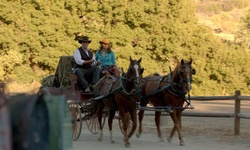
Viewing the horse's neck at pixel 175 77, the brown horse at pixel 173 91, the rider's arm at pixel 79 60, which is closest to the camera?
the brown horse at pixel 173 91

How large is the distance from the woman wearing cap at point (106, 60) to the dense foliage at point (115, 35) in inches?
879

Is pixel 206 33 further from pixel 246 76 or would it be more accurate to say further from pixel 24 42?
pixel 24 42

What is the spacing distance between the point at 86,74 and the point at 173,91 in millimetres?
2289

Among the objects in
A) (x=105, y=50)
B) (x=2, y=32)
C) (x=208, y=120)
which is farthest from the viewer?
(x=2, y=32)

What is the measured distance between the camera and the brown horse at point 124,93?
14.0 m

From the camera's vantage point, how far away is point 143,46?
4125cm

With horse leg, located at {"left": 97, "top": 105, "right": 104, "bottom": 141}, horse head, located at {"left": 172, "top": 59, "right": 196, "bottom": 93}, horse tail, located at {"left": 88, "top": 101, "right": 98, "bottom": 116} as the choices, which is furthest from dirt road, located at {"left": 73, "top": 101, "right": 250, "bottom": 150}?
horse head, located at {"left": 172, "top": 59, "right": 196, "bottom": 93}

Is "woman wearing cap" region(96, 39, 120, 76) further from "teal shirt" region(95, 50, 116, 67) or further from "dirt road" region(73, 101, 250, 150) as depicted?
"dirt road" region(73, 101, 250, 150)

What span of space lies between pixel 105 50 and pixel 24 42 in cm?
2340

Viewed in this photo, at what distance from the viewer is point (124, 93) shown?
14.4 meters

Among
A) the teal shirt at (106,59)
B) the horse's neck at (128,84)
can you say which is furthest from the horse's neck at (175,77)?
the teal shirt at (106,59)

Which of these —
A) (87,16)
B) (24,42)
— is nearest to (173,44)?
(87,16)

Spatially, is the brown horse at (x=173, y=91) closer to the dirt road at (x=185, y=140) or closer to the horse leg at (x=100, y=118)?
the dirt road at (x=185, y=140)

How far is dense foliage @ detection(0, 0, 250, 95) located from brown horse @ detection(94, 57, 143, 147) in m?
23.5
